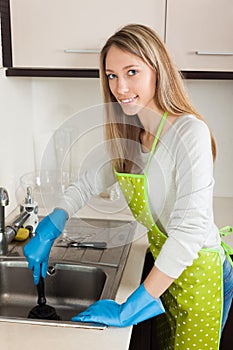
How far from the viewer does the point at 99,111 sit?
1876 millimetres

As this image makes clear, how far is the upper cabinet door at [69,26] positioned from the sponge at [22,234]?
0.55m

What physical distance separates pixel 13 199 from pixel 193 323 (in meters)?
0.83

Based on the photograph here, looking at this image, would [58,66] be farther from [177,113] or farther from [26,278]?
[26,278]

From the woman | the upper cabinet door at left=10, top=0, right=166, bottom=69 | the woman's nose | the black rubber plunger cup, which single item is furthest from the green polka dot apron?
the upper cabinet door at left=10, top=0, right=166, bottom=69

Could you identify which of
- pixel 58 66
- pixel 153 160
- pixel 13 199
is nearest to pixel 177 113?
pixel 153 160

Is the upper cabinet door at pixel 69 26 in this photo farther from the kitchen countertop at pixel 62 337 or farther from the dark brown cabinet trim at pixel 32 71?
the kitchen countertop at pixel 62 337

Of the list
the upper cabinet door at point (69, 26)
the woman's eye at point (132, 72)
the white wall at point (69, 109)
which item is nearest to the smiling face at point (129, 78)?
the woman's eye at point (132, 72)

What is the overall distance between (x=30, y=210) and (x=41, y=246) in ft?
1.02

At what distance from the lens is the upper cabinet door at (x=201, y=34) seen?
1567 millimetres

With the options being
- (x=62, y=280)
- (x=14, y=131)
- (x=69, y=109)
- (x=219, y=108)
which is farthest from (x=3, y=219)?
(x=219, y=108)

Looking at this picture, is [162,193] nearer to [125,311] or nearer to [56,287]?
[125,311]

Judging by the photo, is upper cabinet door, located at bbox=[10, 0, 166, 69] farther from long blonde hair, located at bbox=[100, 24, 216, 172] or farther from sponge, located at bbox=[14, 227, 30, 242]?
sponge, located at bbox=[14, 227, 30, 242]

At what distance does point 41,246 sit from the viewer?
1.36 m

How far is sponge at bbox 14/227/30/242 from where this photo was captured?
63.3 inches
